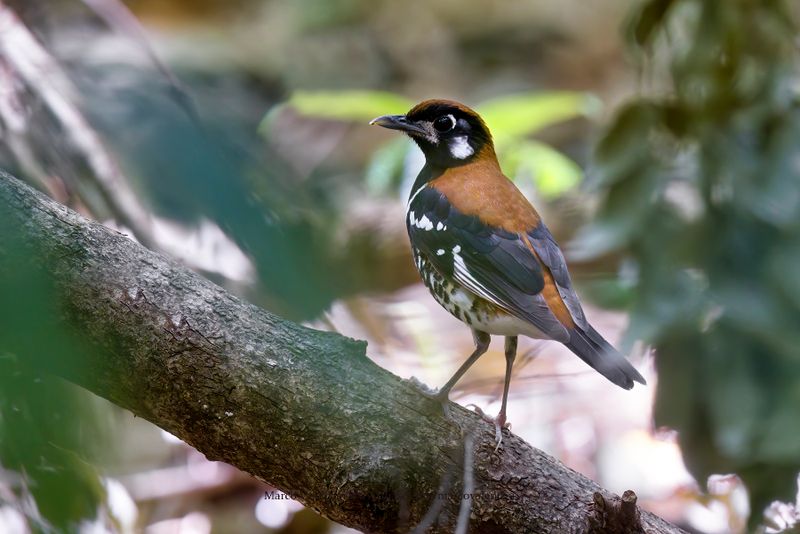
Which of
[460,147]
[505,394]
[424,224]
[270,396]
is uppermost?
[460,147]

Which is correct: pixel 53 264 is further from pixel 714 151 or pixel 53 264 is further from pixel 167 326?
pixel 714 151

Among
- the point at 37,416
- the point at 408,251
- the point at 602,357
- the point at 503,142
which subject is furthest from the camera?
the point at 408,251

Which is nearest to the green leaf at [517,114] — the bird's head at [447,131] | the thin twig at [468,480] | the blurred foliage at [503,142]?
the blurred foliage at [503,142]

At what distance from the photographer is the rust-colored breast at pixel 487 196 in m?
2.73

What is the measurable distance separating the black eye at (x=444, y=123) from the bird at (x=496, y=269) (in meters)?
0.17

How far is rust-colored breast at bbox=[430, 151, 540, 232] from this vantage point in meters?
2.73

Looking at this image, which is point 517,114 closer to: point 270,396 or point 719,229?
point 719,229

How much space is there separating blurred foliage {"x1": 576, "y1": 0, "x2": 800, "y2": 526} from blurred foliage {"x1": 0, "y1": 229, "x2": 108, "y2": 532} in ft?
9.05

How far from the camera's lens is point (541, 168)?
4969 millimetres

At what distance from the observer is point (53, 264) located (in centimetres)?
181

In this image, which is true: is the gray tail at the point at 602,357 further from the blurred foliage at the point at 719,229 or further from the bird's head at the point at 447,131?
the blurred foliage at the point at 719,229

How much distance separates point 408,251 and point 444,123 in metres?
2.92

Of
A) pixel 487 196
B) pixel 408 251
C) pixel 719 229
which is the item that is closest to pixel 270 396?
pixel 487 196

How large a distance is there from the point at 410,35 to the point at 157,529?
19.4ft
